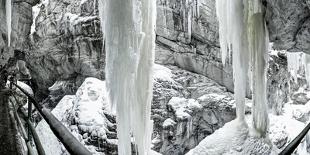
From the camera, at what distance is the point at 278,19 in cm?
441

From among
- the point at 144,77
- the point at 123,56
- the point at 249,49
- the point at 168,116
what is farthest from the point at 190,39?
the point at 123,56

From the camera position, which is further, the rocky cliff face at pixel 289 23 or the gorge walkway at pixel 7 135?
the rocky cliff face at pixel 289 23

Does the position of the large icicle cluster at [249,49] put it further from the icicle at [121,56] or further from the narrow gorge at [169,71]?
the icicle at [121,56]

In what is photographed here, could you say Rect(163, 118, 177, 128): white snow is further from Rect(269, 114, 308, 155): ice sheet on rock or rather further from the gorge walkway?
the gorge walkway

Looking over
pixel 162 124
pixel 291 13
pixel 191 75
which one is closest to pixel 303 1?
pixel 291 13

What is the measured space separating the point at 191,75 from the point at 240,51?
12278mm

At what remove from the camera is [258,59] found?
4.78 metres

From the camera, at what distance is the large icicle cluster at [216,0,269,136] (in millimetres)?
4664

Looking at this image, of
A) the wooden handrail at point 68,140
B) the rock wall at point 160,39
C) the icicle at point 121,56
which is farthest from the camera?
the rock wall at point 160,39

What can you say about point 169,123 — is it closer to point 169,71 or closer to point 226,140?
point 169,71

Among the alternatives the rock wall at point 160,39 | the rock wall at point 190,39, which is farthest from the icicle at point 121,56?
the rock wall at point 190,39

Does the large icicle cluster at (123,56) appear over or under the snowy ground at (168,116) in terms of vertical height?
over

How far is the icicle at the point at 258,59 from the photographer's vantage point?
4.65m

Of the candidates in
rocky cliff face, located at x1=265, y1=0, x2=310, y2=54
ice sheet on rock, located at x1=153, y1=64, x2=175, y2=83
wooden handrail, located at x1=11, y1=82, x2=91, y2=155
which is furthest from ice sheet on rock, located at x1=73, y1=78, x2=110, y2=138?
wooden handrail, located at x1=11, y1=82, x2=91, y2=155
